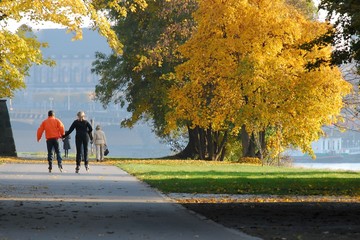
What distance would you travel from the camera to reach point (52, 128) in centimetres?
3259

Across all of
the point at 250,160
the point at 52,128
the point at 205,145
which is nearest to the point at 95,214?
the point at 52,128

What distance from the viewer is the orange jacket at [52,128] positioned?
32.3m

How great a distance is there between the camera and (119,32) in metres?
62.5

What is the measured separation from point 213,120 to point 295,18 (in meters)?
6.80

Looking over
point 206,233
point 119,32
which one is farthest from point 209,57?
point 206,233

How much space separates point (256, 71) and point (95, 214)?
109 feet

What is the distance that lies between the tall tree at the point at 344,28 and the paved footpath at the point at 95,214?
531 centimetres

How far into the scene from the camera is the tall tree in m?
21.5

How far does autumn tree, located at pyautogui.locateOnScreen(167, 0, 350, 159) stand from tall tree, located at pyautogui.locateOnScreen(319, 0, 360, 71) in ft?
79.3

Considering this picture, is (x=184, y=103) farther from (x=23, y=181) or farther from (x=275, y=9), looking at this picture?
(x=23, y=181)

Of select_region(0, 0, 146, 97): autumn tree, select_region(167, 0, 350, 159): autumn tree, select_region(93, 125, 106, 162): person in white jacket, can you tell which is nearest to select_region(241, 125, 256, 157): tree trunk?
select_region(167, 0, 350, 159): autumn tree

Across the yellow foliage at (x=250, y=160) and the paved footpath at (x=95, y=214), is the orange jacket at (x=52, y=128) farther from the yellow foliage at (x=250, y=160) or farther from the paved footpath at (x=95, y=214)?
the yellow foliage at (x=250, y=160)

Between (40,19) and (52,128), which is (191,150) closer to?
(40,19)

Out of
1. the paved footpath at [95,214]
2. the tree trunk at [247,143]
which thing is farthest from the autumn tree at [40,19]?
the tree trunk at [247,143]
